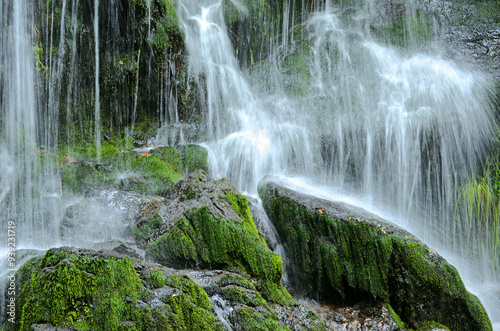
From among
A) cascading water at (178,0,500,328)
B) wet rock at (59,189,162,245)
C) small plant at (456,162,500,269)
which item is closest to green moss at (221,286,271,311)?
wet rock at (59,189,162,245)

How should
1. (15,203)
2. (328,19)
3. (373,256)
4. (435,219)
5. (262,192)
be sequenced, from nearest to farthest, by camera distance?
(373,256)
(262,192)
(15,203)
(435,219)
(328,19)

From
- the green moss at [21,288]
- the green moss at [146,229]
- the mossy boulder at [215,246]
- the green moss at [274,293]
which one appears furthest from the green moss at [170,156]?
the green moss at [21,288]

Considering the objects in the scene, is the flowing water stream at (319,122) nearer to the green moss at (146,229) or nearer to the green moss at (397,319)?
the green moss at (146,229)

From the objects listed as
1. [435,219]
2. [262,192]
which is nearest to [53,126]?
[262,192]

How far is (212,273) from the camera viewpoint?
3822 mm

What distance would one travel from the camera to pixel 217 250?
4.27m

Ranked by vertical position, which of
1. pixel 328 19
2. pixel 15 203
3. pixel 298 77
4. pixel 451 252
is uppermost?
pixel 328 19

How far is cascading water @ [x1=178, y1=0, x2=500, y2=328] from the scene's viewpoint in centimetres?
788

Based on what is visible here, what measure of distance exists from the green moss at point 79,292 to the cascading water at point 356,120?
576 centimetres

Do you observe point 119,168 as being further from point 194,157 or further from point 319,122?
point 319,122

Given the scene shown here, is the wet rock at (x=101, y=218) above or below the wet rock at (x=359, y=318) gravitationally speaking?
above

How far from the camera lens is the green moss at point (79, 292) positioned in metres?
2.46

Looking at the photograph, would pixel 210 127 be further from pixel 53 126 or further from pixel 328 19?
pixel 328 19

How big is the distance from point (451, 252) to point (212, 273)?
548cm
